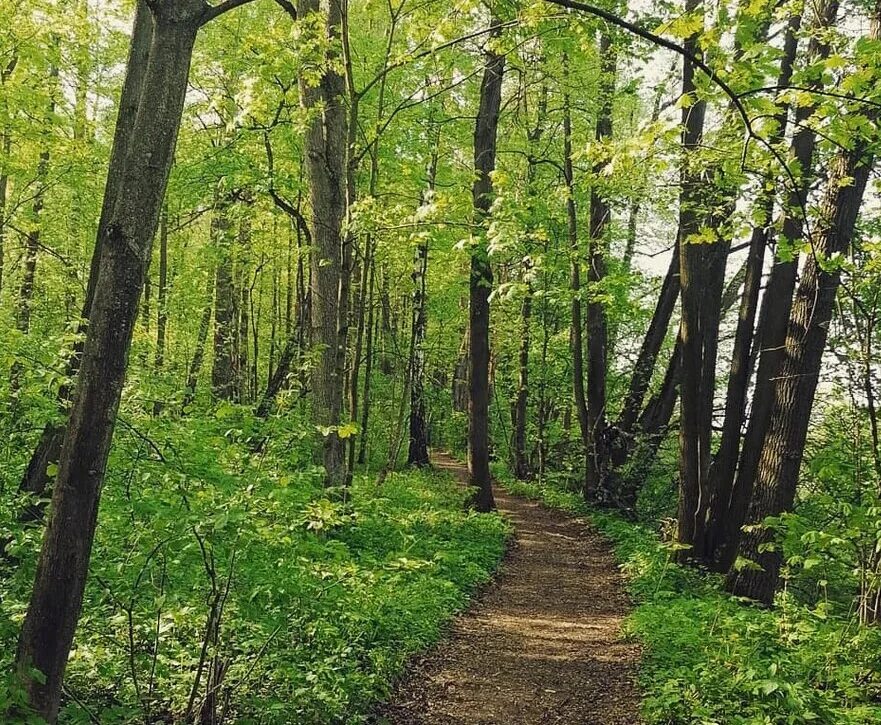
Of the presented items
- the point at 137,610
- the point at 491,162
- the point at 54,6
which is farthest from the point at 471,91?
the point at 137,610

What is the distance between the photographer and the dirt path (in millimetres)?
5258

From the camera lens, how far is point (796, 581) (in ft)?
32.6

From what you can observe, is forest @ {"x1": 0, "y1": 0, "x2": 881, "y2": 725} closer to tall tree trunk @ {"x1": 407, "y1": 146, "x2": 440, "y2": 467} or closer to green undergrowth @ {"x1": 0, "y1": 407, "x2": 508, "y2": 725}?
green undergrowth @ {"x1": 0, "y1": 407, "x2": 508, "y2": 725}

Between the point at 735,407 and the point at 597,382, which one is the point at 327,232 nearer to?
the point at 735,407

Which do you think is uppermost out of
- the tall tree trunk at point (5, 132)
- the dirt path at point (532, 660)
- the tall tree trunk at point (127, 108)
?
the tall tree trunk at point (5, 132)

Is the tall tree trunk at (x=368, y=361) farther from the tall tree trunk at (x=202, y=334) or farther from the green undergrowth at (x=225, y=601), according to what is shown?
the tall tree trunk at (x=202, y=334)

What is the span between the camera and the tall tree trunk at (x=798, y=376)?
6.91 metres

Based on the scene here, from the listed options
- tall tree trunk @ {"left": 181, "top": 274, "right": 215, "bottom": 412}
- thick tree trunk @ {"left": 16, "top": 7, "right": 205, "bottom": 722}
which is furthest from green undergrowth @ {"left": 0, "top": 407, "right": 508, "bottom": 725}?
tall tree trunk @ {"left": 181, "top": 274, "right": 215, "bottom": 412}

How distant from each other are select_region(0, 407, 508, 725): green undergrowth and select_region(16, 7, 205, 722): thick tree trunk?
0.25 m

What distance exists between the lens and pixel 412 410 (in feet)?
55.2

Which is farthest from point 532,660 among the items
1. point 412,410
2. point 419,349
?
point 412,410

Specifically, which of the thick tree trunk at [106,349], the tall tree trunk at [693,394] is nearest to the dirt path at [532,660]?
the tall tree trunk at [693,394]

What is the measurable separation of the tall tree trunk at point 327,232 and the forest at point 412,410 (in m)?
0.05

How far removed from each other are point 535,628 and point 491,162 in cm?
821
